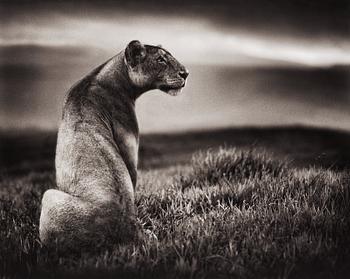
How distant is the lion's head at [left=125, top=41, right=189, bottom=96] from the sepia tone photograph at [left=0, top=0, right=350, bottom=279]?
0.04 ft

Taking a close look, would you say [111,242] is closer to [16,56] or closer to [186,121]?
[186,121]

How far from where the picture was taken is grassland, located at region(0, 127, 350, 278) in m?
3.42

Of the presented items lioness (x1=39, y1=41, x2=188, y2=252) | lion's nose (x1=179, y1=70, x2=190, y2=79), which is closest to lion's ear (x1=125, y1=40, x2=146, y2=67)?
lioness (x1=39, y1=41, x2=188, y2=252)

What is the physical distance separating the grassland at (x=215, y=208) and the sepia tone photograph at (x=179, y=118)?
0.05 ft

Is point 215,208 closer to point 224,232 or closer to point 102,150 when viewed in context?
point 224,232

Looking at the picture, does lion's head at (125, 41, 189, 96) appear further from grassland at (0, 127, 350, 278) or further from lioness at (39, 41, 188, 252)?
grassland at (0, 127, 350, 278)

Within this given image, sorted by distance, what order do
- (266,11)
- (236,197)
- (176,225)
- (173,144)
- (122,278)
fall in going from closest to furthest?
(122,278), (176,225), (236,197), (266,11), (173,144)

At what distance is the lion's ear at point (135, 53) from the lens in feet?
13.3

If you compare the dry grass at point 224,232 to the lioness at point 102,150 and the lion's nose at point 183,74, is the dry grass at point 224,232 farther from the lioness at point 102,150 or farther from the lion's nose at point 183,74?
Answer: the lion's nose at point 183,74

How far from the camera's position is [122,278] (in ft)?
11.0

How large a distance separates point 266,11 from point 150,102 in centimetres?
140

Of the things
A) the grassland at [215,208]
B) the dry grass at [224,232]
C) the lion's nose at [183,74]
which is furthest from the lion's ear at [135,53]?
the dry grass at [224,232]

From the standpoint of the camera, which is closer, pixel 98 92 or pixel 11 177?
pixel 98 92

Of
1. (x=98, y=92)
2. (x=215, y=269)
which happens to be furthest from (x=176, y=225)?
(x=98, y=92)
